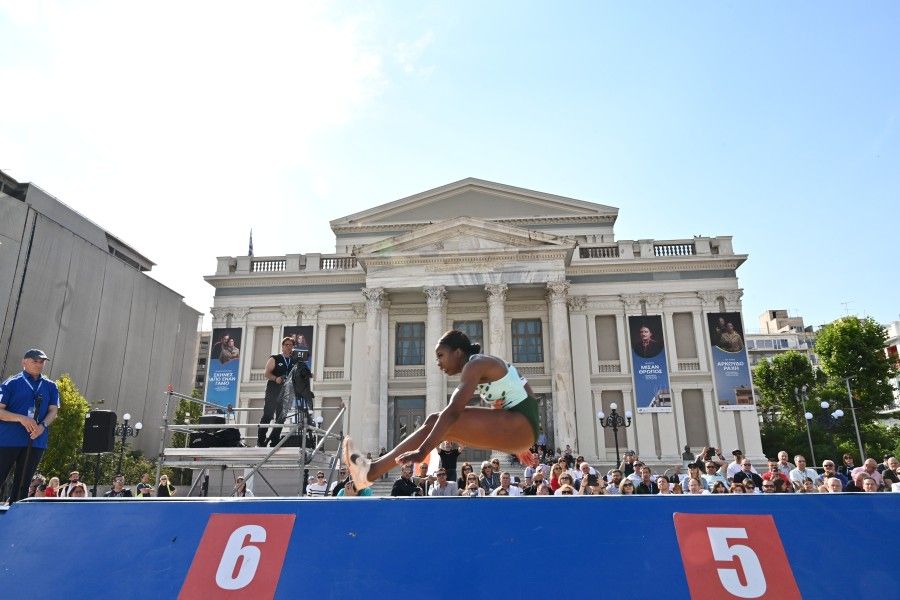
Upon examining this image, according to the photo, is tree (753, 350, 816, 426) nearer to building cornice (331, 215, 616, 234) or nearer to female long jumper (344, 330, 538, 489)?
Result: building cornice (331, 215, 616, 234)

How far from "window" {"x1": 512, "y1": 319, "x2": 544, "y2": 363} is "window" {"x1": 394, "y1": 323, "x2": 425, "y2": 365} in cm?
473

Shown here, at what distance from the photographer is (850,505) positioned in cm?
297

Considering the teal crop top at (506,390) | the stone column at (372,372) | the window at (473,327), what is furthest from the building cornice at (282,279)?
the teal crop top at (506,390)

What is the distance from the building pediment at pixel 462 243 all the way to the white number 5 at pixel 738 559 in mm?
26011

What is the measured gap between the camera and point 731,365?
28.4 m

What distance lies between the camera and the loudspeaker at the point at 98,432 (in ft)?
42.5

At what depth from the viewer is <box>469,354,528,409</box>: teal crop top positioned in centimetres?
403

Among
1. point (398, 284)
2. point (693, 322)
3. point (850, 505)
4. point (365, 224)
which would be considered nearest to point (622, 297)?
point (693, 322)

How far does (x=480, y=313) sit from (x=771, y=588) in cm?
2798

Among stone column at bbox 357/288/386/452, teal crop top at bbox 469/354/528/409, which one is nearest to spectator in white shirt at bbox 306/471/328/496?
teal crop top at bbox 469/354/528/409

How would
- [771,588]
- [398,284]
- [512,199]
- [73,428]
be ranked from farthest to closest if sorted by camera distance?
[512,199] < [398,284] < [73,428] < [771,588]

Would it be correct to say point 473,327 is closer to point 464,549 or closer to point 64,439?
point 64,439

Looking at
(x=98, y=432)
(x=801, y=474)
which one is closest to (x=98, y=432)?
(x=98, y=432)

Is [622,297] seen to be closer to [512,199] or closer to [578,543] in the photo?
[512,199]
